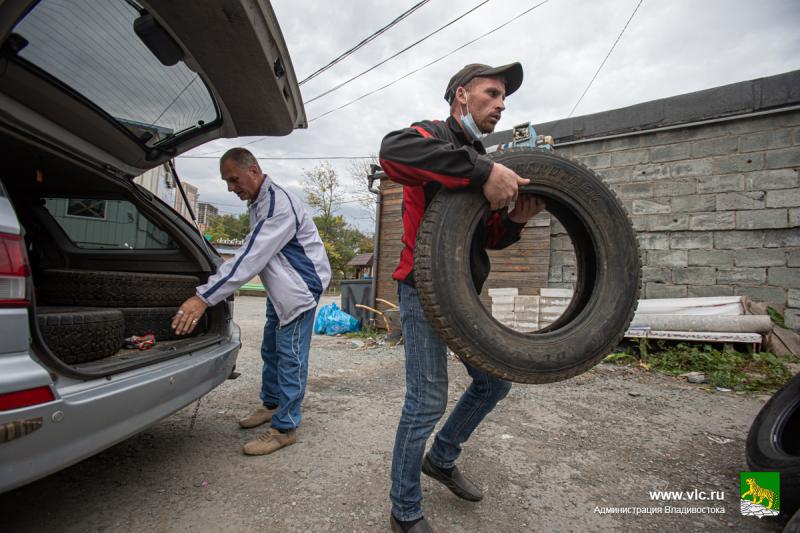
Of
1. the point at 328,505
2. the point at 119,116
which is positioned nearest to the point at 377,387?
the point at 328,505

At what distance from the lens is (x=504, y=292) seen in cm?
602

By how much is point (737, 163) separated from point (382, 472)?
5.56 meters

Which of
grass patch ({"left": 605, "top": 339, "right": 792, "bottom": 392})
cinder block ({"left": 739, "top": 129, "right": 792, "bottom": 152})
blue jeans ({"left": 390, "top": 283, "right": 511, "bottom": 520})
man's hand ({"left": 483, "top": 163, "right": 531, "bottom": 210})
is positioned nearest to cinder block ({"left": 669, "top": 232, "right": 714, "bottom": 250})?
cinder block ({"left": 739, "top": 129, "right": 792, "bottom": 152})

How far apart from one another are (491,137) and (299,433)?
6.05 m

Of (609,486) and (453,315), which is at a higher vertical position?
(453,315)

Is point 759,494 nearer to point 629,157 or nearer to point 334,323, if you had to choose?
point 629,157

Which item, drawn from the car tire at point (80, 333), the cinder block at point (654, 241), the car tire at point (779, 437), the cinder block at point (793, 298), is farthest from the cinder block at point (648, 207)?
the car tire at point (80, 333)

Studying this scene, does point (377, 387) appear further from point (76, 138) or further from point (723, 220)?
point (723, 220)

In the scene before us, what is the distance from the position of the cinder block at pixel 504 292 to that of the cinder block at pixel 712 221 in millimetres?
2353

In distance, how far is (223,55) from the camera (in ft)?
6.16

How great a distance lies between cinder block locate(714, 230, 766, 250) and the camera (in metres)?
4.68

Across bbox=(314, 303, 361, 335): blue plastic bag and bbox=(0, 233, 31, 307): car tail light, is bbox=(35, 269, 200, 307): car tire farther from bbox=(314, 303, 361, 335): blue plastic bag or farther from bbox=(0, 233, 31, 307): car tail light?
bbox=(314, 303, 361, 335): blue plastic bag

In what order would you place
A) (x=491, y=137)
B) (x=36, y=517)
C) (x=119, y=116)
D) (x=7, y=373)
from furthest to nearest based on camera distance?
(x=491, y=137), (x=119, y=116), (x=36, y=517), (x=7, y=373)

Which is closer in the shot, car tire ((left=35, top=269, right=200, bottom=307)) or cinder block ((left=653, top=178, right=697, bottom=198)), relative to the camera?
car tire ((left=35, top=269, right=200, bottom=307))
